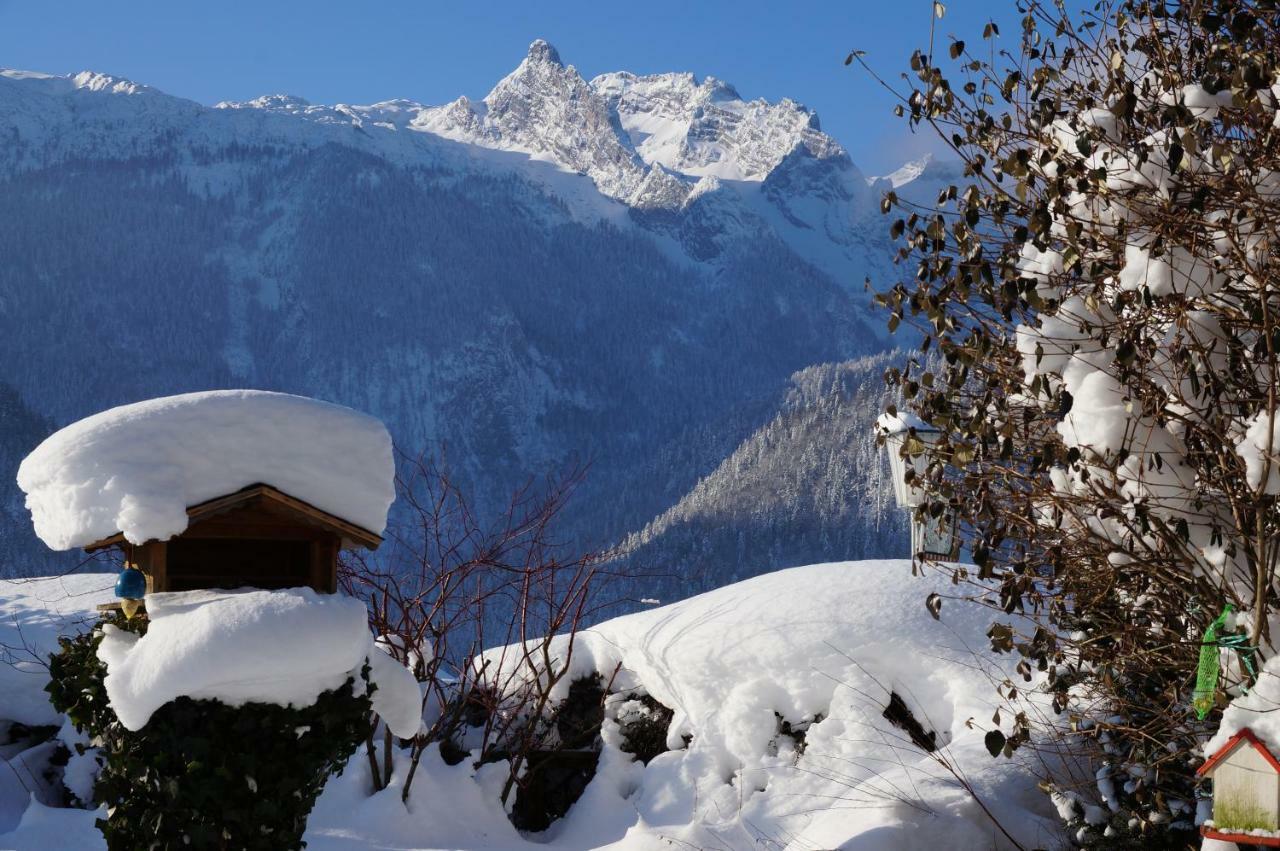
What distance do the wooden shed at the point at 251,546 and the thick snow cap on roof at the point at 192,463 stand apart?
67 mm

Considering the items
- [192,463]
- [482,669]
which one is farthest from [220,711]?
[482,669]

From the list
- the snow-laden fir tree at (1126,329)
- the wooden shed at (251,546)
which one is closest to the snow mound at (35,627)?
the wooden shed at (251,546)

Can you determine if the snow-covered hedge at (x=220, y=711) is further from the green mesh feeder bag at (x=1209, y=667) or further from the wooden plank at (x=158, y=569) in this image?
the green mesh feeder bag at (x=1209, y=667)

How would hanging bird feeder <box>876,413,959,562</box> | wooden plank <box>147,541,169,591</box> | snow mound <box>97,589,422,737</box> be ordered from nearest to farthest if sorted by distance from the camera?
snow mound <box>97,589,422,737</box>, wooden plank <box>147,541,169,591</box>, hanging bird feeder <box>876,413,959,562</box>

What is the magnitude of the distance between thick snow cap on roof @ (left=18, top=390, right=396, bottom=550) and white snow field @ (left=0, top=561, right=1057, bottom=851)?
10.0 feet

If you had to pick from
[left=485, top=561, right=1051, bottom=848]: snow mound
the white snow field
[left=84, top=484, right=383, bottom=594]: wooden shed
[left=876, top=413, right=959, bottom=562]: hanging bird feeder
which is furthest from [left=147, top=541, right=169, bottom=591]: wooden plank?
[left=876, top=413, right=959, bottom=562]: hanging bird feeder

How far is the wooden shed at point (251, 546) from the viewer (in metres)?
6.07

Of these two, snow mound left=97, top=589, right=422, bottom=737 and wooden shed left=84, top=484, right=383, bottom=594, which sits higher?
wooden shed left=84, top=484, right=383, bottom=594

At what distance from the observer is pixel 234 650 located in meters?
5.57

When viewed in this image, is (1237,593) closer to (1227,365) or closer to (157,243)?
(1227,365)

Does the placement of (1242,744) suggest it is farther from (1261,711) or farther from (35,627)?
(35,627)

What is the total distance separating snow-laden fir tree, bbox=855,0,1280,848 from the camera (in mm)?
4074

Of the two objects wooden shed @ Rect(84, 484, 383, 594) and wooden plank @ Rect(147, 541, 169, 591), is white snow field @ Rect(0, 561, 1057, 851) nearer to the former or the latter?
wooden shed @ Rect(84, 484, 383, 594)

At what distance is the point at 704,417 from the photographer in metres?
193
